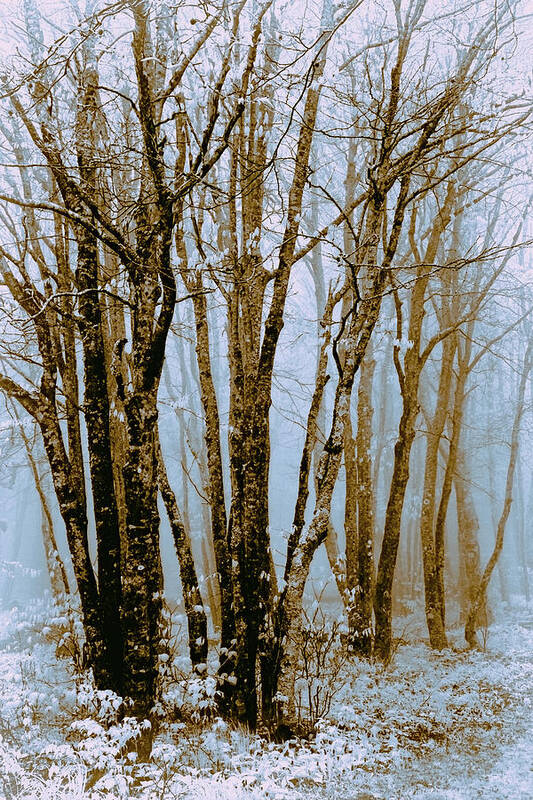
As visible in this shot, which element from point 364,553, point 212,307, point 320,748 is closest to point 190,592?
point 320,748

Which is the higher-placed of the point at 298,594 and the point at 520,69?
the point at 520,69

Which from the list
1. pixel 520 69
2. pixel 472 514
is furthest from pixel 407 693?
pixel 520 69

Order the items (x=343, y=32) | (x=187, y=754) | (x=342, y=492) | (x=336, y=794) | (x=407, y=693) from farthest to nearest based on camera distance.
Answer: (x=342, y=492)
(x=343, y=32)
(x=407, y=693)
(x=187, y=754)
(x=336, y=794)

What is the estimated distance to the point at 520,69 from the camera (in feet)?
24.9

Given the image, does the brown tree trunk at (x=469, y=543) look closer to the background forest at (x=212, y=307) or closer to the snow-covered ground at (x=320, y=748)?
the background forest at (x=212, y=307)

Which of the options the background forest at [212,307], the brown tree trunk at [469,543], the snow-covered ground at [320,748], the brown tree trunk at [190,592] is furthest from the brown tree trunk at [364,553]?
the brown tree trunk at [469,543]

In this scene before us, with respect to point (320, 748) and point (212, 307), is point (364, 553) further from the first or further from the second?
point (212, 307)

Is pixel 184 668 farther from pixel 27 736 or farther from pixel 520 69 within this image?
pixel 520 69

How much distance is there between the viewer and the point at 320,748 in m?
4.69

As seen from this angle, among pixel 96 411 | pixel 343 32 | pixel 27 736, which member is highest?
pixel 343 32

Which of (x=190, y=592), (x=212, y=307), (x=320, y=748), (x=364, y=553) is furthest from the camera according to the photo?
(x=364, y=553)

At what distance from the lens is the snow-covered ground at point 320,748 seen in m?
3.86

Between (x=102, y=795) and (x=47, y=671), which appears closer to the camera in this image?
(x=102, y=795)

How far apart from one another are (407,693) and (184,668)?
3264mm
